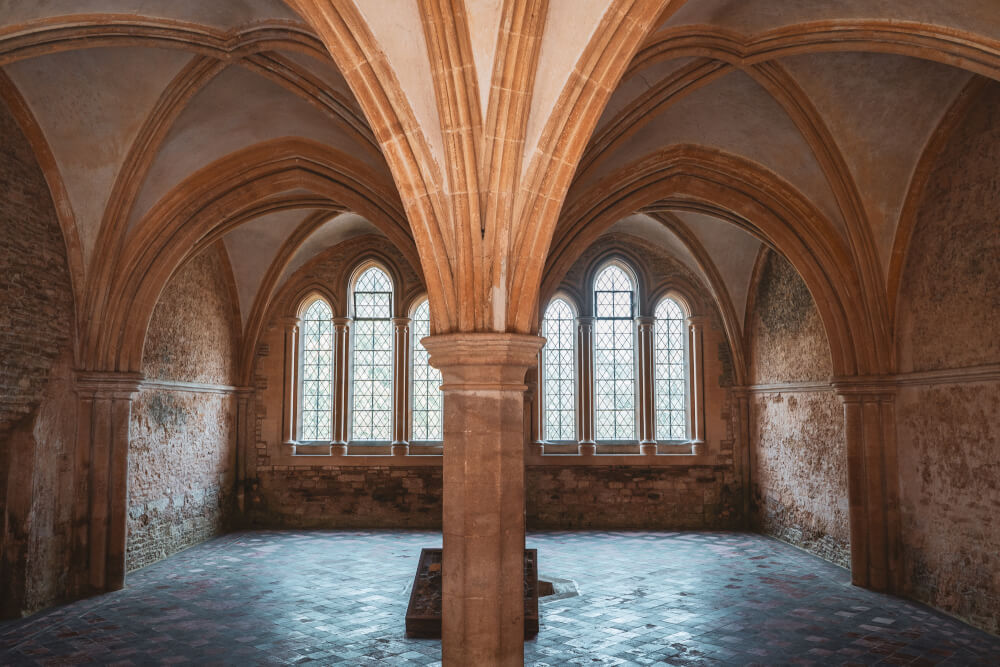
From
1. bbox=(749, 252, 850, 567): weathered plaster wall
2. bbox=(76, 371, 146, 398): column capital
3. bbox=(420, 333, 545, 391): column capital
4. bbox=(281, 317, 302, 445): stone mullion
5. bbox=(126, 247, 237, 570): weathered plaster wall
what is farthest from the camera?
bbox=(281, 317, 302, 445): stone mullion

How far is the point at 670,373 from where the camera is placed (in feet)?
45.0

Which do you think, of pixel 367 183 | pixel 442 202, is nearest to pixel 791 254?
pixel 367 183

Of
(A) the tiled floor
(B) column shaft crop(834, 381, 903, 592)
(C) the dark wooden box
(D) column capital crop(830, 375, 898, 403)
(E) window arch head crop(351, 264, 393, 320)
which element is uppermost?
(E) window arch head crop(351, 264, 393, 320)

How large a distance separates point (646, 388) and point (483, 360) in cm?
904

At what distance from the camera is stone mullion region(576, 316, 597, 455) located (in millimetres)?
13273

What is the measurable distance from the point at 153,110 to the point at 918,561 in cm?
973

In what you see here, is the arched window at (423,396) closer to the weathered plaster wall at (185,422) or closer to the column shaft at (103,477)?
the weathered plaster wall at (185,422)

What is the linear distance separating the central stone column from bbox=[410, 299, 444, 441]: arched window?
343 inches

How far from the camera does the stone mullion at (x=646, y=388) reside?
13242mm

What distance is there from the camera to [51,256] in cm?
826

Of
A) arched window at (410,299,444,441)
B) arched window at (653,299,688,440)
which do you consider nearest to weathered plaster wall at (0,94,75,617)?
arched window at (410,299,444,441)

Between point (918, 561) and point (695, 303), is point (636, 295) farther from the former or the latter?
point (918, 561)

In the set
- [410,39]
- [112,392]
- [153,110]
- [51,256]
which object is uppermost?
[153,110]

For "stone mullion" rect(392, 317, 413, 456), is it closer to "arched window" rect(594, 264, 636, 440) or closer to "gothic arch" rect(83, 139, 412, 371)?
"arched window" rect(594, 264, 636, 440)
